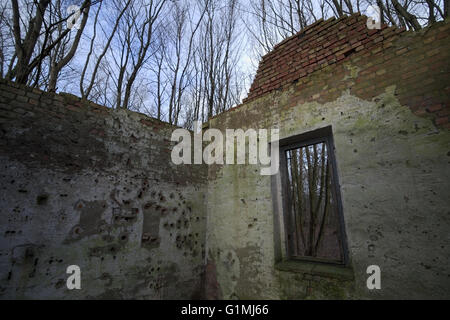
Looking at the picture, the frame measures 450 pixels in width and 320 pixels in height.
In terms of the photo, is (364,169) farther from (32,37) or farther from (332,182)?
(32,37)

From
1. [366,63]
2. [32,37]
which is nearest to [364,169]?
[366,63]

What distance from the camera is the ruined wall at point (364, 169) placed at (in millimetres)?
1991

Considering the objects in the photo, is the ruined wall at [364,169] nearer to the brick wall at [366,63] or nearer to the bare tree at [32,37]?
the brick wall at [366,63]

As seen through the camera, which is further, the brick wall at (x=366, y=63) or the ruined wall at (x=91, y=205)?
the ruined wall at (x=91, y=205)

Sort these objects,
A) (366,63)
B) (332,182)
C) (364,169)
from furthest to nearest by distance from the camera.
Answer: (332,182)
(366,63)
(364,169)

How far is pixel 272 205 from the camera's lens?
310cm

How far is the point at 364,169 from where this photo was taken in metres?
2.38

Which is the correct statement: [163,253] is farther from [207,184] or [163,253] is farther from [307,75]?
[307,75]
